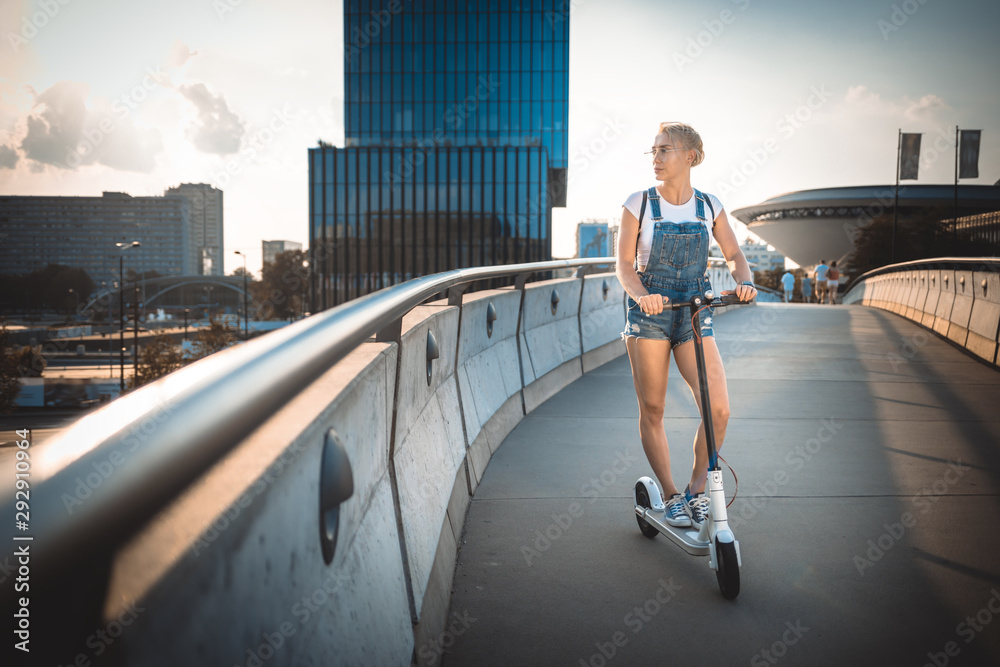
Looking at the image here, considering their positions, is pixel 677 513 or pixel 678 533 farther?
pixel 677 513

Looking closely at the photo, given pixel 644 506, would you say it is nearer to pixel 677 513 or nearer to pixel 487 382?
pixel 677 513

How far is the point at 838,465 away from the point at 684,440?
48.4 inches

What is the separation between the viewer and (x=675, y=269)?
391 centimetres

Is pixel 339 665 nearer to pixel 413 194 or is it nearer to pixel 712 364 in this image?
pixel 712 364

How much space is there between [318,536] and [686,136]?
3.14 meters

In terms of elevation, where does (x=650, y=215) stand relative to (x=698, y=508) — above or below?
above

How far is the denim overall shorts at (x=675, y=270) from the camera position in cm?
390

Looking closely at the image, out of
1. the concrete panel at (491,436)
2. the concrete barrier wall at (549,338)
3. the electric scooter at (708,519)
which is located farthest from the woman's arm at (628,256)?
the concrete barrier wall at (549,338)

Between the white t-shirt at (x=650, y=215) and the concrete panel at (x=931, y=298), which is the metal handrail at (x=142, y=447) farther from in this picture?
the concrete panel at (x=931, y=298)

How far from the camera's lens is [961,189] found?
10562 cm

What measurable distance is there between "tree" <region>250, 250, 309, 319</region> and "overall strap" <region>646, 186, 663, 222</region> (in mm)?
122025

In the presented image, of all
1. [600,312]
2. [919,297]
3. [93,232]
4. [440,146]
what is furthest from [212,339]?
[600,312]

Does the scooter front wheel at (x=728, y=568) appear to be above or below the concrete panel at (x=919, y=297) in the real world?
below

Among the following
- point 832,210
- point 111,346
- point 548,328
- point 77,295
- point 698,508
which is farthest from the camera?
point 77,295
